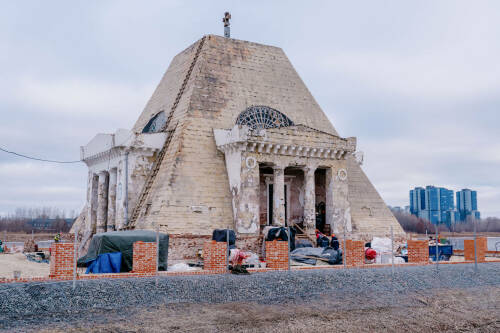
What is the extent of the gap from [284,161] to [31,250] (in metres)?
16.9

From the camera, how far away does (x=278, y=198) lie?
26.6m

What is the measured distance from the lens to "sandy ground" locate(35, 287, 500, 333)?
1245cm

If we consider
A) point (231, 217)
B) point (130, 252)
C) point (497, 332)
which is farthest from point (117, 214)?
point (497, 332)

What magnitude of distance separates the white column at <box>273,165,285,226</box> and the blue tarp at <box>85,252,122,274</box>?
988 centimetres

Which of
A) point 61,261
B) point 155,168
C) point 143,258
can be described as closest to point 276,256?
point 143,258

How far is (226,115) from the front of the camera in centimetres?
2916

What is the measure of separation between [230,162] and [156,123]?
24.2 feet

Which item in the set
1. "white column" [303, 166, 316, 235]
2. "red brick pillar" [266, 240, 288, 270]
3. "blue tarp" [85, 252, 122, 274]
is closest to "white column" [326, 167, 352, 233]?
"white column" [303, 166, 316, 235]

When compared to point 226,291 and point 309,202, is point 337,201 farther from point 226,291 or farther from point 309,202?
point 226,291

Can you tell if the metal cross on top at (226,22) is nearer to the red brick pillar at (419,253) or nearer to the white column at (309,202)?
the white column at (309,202)

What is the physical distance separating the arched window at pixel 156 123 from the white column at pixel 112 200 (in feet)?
12.0

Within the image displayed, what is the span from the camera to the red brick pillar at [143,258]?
1680cm

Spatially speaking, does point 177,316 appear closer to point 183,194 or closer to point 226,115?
point 183,194

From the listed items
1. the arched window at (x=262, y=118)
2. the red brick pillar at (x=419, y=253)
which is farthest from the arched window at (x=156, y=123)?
the red brick pillar at (x=419, y=253)
